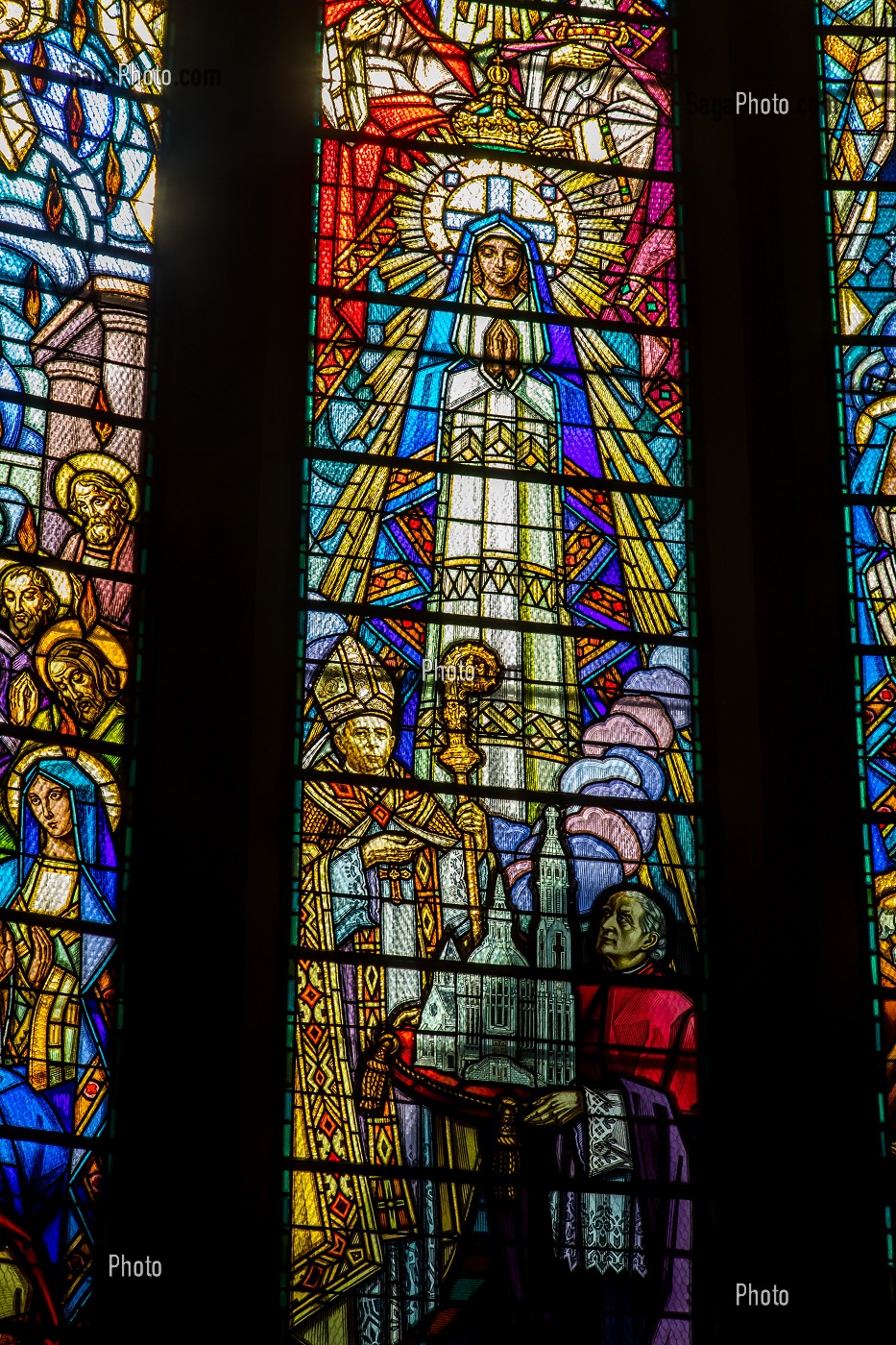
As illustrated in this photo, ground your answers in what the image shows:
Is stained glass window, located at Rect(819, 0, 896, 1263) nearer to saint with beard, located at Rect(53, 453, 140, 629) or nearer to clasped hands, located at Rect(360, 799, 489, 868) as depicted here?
clasped hands, located at Rect(360, 799, 489, 868)

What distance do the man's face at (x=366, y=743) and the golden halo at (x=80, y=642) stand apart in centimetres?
74

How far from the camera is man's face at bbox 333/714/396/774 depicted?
10.1 metres

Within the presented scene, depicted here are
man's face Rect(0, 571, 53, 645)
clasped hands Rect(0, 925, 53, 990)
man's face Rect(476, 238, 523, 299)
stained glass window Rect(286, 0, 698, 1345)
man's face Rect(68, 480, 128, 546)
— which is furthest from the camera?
man's face Rect(476, 238, 523, 299)

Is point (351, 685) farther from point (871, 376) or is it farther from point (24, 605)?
point (871, 376)

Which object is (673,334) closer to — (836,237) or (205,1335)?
(836,237)

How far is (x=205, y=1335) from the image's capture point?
8977mm

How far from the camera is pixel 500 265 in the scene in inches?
440

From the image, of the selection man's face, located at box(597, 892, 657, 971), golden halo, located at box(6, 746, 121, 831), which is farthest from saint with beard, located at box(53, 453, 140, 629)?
man's face, located at box(597, 892, 657, 971)

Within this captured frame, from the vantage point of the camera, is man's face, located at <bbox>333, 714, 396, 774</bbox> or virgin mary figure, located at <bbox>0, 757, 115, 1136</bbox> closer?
virgin mary figure, located at <bbox>0, 757, 115, 1136</bbox>

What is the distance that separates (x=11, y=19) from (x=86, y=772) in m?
2.82

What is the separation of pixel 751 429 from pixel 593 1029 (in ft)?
7.54

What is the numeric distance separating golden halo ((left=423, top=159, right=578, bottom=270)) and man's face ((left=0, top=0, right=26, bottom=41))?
61.7 inches

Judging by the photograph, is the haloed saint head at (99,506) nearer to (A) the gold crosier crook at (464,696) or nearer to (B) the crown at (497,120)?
(A) the gold crosier crook at (464,696)

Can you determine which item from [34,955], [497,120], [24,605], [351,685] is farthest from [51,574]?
[497,120]
